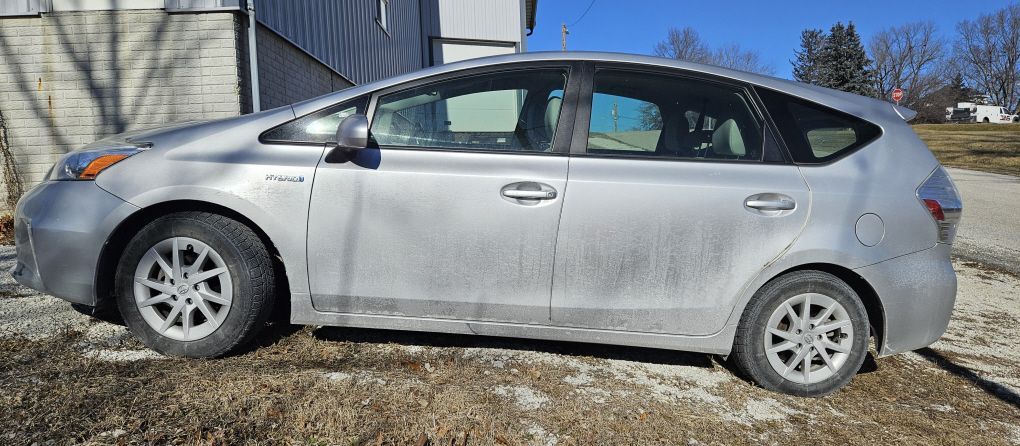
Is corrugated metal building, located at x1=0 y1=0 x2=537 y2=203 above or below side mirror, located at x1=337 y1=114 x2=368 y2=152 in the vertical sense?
above

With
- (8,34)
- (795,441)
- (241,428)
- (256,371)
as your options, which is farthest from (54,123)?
(795,441)

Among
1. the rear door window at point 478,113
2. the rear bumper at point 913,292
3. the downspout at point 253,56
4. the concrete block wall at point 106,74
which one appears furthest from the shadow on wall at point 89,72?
the rear bumper at point 913,292

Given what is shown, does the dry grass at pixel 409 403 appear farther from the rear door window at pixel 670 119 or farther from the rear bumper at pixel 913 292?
the rear door window at pixel 670 119

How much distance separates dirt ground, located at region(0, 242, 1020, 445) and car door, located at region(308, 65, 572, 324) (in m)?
0.36

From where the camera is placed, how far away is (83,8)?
22.1ft

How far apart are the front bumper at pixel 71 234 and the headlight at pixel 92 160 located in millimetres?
47

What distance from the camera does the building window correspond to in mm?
13372

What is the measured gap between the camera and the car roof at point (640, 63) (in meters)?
3.12

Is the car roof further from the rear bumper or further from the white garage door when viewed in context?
the white garage door

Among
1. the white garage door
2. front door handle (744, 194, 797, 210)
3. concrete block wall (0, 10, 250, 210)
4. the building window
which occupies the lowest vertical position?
front door handle (744, 194, 797, 210)

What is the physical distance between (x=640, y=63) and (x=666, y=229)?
0.87 metres

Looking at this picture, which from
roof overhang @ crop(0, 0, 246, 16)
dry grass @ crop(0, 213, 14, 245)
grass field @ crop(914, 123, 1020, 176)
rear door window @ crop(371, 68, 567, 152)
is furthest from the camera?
grass field @ crop(914, 123, 1020, 176)

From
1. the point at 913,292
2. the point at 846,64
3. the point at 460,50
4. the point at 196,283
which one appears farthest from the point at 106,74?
the point at 846,64

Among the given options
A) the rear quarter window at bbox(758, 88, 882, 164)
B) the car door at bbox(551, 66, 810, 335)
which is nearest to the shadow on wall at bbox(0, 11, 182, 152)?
the car door at bbox(551, 66, 810, 335)
